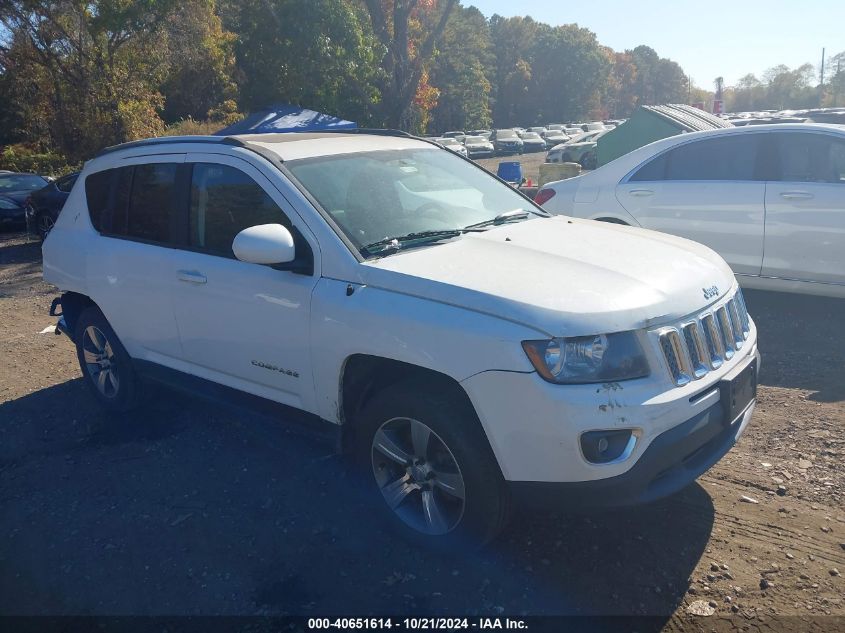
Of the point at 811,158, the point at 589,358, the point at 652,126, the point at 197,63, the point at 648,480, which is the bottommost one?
the point at 648,480

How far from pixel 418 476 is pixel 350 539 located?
55 cm

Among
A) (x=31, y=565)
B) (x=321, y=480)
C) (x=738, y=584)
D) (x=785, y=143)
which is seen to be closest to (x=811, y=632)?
(x=738, y=584)

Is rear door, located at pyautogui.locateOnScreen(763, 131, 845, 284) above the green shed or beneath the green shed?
beneath

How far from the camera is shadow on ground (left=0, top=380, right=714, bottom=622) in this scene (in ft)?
10.4

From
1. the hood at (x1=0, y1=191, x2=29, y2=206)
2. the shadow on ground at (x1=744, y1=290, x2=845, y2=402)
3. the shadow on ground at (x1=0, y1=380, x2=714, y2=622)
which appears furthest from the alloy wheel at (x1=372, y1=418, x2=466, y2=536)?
the hood at (x1=0, y1=191, x2=29, y2=206)

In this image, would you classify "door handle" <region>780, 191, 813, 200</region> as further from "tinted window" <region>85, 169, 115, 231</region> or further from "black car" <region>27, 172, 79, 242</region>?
"black car" <region>27, 172, 79, 242</region>

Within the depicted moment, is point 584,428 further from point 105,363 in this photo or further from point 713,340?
point 105,363

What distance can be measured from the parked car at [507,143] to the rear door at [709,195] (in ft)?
128

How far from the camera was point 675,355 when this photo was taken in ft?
10.1

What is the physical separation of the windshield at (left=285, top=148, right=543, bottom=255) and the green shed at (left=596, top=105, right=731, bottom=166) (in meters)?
9.08

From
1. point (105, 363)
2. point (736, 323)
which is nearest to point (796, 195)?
point (736, 323)

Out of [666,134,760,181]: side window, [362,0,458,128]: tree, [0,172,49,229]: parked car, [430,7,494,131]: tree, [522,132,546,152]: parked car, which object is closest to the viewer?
[666,134,760,181]: side window

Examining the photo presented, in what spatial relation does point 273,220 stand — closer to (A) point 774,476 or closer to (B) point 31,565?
(B) point 31,565

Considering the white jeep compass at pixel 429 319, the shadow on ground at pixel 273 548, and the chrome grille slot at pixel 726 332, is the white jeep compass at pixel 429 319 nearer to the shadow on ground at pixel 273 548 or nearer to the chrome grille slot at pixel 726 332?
the chrome grille slot at pixel 726 332
